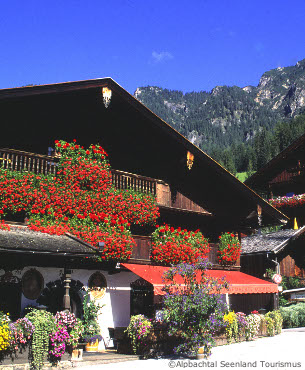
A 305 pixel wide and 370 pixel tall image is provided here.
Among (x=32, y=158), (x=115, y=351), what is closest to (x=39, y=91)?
(x=32, y=158)

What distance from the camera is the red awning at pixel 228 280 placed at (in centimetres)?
1692

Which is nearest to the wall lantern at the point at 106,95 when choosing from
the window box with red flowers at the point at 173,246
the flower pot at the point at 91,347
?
the window box with red flowers at the point at 173,246

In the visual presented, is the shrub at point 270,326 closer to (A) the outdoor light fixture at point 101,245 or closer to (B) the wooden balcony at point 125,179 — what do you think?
(B) the wooden balcony at point 125,179

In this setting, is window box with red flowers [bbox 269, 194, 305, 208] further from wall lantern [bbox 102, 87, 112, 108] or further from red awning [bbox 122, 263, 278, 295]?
wall lantern [bbox 102, 87, 112, 108]

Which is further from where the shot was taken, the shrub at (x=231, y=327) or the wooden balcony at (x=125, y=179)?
the shrub at (x=231, y=327)

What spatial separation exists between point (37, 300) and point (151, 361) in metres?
4.59

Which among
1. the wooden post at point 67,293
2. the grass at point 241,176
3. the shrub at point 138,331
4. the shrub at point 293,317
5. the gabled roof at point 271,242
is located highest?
the grass at point 241,176

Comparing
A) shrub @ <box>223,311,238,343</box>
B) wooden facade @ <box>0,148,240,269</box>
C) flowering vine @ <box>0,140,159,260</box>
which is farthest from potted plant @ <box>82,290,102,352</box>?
shrub @ <box>223,311,238,343</box>

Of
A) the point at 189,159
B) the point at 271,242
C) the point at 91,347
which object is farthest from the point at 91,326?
the point at 271,242

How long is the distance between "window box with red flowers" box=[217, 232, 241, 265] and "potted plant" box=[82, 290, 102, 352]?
7.67 m

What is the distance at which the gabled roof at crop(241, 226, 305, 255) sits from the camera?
3164 cm

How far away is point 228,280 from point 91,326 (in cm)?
649

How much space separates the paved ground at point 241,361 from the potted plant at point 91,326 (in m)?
2.26

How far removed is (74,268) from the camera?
687 inches
